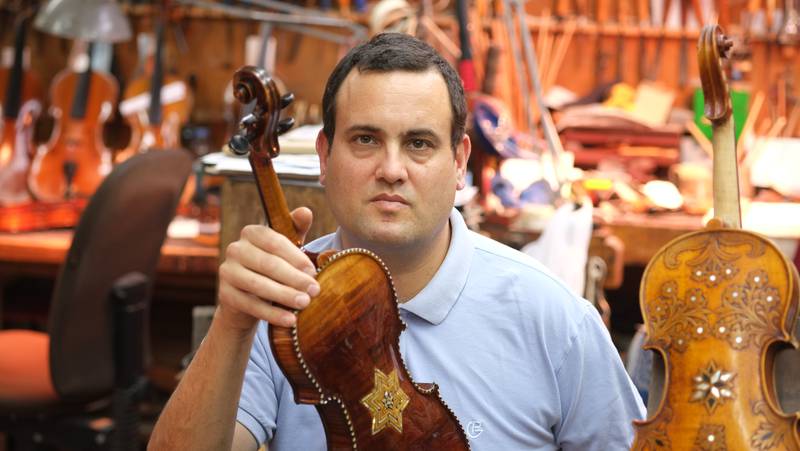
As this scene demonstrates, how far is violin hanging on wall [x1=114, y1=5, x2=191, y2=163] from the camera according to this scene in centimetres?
546

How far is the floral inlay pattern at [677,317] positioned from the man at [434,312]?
25 centimetres

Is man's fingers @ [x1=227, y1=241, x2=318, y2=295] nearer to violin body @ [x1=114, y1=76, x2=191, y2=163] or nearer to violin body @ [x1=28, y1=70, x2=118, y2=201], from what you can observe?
violin body @ [x1=28, y1=70, x2=118, y2=201]

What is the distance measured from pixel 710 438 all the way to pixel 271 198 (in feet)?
2.00

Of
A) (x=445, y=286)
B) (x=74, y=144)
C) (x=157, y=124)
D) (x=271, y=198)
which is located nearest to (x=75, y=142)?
(x=74, y=144)

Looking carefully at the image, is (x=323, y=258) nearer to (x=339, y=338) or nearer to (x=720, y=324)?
(x=339, y=338)

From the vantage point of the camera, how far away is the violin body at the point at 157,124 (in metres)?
5.48

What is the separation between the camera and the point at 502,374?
169 cm

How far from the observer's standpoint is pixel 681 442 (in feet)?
4.43

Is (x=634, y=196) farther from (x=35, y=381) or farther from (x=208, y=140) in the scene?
(x=35, y=381)

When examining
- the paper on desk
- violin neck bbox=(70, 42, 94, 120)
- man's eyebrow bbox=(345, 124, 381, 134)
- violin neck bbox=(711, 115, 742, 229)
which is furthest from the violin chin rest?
violin neck bbox=(70, 42, 94, 120)

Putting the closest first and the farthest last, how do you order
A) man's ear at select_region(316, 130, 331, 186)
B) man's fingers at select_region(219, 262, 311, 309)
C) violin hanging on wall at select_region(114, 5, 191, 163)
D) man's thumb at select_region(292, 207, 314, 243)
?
man's fingers at select_region(219, 262, 311, 309), man's thumb at select_region(292, 207, 314, 243), man's ear at select_region(316, 130, 331, 186), violin hanging on wall at select_region(114, 5, 191, 163)

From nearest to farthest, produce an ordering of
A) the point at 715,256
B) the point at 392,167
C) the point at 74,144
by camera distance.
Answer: the point at 715,256
the point at 392,167
the point at 74,144

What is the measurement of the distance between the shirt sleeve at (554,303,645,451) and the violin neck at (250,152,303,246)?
1.80ft

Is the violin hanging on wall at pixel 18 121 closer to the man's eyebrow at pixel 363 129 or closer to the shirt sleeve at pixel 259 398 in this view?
the shirt sleeve at pixel 259 398
